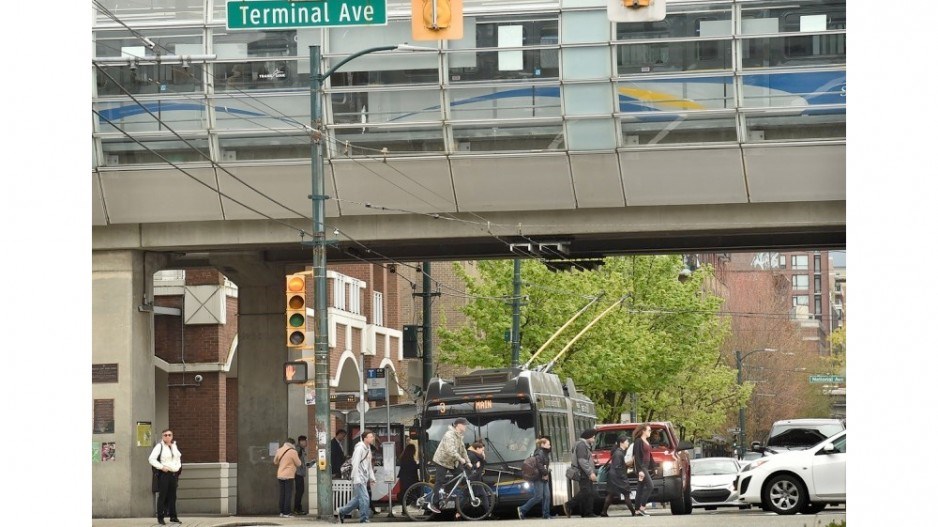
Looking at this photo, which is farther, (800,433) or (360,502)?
(800,433)

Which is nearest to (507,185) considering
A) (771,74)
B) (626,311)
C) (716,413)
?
(771,74)

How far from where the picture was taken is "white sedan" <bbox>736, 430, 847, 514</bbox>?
24.2 metres

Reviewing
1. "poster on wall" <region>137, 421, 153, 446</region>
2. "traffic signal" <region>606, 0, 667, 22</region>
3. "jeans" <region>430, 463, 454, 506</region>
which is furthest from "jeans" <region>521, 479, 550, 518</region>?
"traffic signal" <region>606, 0, 667, 22</region>

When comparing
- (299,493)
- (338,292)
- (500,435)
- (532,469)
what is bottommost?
(299,493)

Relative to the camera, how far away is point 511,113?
30.2 m

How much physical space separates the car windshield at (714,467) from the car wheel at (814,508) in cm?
1211

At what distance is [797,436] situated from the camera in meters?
44.4

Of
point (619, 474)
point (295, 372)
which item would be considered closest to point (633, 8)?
point (295, 372)

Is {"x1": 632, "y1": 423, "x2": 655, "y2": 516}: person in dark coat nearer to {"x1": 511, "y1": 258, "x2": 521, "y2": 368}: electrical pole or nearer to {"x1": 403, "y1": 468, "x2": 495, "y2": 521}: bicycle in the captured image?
{"x1": 403, "y1": 468, "x2": 495, "y2": 521}: bicycle

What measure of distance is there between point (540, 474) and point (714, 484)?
11.3 m

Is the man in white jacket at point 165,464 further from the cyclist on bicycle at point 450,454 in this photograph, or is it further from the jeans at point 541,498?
the jeans at point 541,498

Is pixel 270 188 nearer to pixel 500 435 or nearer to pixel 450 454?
pixel 500 435
